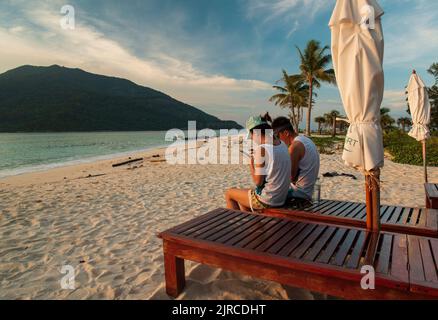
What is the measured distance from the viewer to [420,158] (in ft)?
40.4

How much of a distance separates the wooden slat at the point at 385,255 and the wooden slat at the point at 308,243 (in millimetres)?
498

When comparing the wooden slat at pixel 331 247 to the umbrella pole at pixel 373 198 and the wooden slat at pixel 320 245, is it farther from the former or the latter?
the umbrella pole at pixel 373 198

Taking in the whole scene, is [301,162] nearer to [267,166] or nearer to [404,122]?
[267,166]

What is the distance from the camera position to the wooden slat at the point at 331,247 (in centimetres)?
210


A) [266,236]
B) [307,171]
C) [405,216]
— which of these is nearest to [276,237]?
[266,236]

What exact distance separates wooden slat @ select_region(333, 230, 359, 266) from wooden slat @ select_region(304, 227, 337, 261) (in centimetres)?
→ 14

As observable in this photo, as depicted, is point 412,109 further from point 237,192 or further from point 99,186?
point 99,186

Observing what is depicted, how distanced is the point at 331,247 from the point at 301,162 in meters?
1.57

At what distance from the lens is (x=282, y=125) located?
3.85 meters

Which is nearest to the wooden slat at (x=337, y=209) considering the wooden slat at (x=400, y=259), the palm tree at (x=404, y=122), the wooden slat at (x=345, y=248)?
the wooden slat at (x=345, y=248)

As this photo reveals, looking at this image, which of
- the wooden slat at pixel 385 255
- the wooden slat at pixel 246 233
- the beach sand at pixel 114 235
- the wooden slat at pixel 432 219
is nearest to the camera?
the wooden slat at pixel 385 255

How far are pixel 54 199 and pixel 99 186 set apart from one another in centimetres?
172

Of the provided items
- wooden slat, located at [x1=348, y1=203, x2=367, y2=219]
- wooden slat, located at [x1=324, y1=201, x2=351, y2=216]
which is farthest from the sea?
wooden slat, located at [x1=348, y1=203, x2=367, y2=219]
